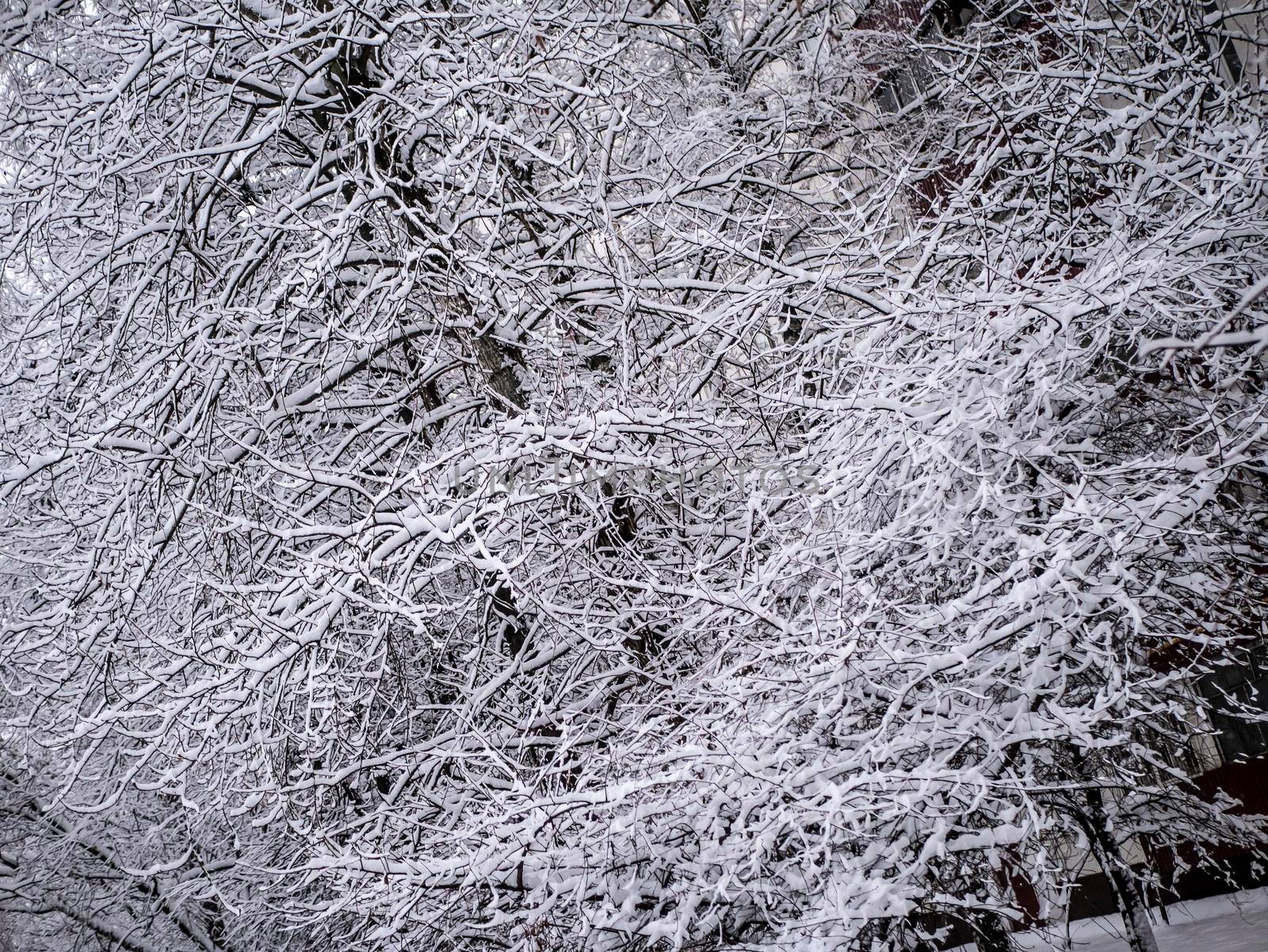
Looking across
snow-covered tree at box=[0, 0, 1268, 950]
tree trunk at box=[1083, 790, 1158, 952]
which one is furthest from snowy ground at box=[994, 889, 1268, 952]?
snow-covered tree at box=[0, 0, 1268, 950]

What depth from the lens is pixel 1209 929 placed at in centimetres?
825

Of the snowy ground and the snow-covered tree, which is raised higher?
the snow-covered tree

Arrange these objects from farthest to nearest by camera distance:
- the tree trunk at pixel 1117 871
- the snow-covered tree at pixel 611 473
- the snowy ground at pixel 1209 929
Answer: the snowy ground at pixel 1209 929 → the tree trunk at pixel 1117 871 → the snow-covered tree at pixel 611 473

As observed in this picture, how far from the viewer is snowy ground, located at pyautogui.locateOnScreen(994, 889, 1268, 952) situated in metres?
7.11

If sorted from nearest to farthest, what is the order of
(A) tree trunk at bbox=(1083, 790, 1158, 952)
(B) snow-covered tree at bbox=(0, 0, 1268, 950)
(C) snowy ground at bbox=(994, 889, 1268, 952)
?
1. (B) snow-covered tree at bbox=(0, 0, 1268, 950)
2. (A) tree trunk at bbox=(1083, 790, 1158, 952)
3. (C) snowy ground at bbox=(994, 889, 1268, 952)

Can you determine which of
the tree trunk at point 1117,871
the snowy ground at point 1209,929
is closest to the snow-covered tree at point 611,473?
the tree trunk at point 1117,871

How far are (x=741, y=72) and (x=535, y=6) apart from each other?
3563mm

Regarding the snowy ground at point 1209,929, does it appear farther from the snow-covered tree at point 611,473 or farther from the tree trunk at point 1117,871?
the snow-covered tree at point 611,473

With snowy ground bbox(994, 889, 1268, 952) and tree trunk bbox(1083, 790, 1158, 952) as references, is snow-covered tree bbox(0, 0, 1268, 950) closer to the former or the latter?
tree trunk bbox(1083, 790, 1158, 952)

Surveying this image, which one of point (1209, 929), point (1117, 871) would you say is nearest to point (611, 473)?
point (1117, 871)

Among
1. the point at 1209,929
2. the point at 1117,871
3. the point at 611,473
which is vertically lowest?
the point at 1209,929

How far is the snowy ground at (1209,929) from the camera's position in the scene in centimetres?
711

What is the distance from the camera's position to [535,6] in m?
5.94

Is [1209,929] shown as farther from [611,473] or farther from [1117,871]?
[611,473]
